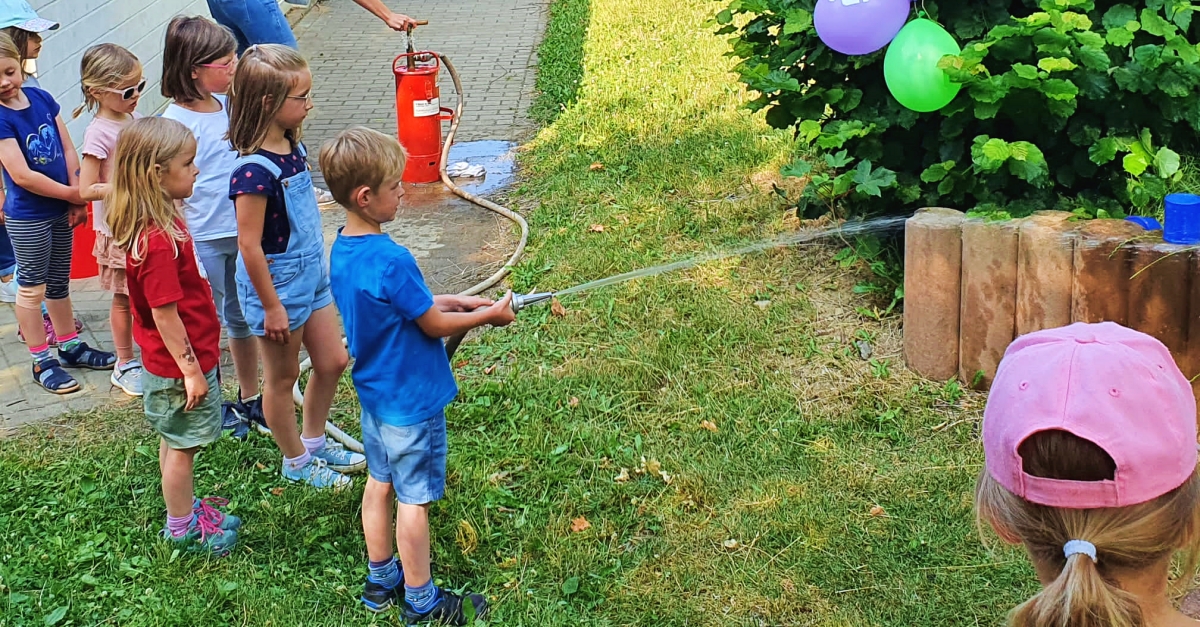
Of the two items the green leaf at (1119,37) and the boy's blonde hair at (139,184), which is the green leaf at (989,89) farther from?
the boy's blonde hair at (139,184)

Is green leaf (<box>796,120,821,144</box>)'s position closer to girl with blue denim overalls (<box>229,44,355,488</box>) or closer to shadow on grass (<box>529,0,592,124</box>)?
girl with blue denim overalls (<box>229,44,355,488</box>)

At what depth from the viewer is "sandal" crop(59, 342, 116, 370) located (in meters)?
5.33

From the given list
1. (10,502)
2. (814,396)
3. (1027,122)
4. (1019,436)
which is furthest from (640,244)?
(1019,436)

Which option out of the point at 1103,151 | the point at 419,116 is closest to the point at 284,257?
the point at 1103,151

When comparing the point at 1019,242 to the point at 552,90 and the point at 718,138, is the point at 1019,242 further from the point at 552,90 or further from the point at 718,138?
the point at 552,90

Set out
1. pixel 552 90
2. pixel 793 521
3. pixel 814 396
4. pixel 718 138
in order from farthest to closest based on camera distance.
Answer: pixel 552 90, pixel 718 138, pixel 814 396, pixel 793 521

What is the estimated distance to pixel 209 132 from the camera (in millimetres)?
4430

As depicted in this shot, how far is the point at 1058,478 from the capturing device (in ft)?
5.82

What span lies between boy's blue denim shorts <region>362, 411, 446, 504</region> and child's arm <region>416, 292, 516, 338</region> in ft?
0.97

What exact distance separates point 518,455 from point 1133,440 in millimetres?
3000

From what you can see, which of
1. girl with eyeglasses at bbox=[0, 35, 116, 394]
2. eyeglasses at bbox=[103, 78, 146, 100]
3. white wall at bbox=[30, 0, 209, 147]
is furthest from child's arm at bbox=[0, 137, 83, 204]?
white wall at bbox=[30, 0, 209, 147]

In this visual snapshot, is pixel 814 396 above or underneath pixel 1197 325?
underneath

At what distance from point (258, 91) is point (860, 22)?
251 cm

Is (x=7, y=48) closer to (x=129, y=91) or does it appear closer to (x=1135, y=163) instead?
(x=129, y=91)
